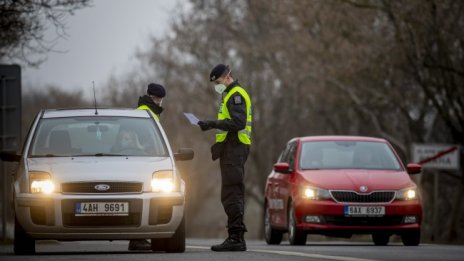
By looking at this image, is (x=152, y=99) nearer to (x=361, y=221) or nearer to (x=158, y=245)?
(x=158, y=245)

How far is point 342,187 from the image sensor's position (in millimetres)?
18625

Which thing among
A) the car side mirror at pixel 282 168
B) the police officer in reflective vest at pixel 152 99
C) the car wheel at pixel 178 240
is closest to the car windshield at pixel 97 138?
the car wheel at pixel 178 240

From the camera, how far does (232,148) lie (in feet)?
50.9

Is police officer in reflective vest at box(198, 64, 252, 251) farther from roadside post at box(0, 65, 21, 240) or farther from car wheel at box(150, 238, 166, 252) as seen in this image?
roadside post at box(0, 65, 21, 240)

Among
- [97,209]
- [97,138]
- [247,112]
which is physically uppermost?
[247,112]

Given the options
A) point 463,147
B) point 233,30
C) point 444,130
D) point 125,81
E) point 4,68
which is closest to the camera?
point 4,68

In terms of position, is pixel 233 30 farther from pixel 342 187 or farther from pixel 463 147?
pixel 342 187

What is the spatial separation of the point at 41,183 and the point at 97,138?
1.20 m

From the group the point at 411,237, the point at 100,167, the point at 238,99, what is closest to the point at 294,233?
the point at 411,237

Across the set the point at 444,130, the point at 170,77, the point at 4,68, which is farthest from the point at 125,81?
the point at 4,68

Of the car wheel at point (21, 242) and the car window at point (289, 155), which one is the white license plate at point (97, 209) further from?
the car window at point (289, 155)

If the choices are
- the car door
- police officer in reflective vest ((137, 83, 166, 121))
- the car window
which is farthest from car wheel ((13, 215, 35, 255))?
the car window

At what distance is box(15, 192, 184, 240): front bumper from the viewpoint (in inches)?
566

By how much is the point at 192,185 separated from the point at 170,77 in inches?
479
